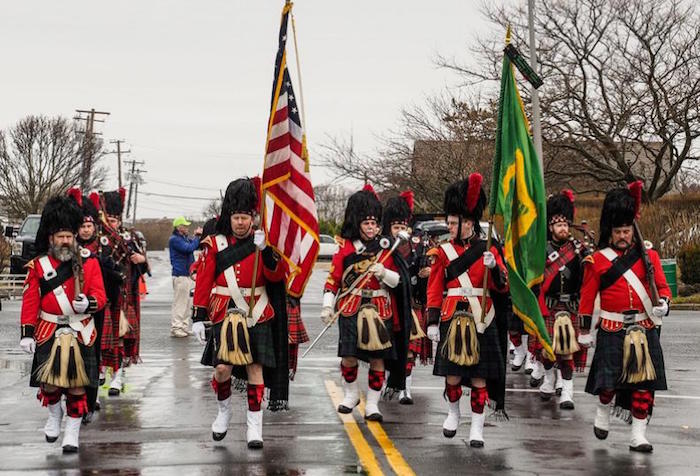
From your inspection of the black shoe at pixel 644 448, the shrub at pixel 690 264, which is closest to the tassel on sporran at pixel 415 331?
the black shoe at pixel 644 448

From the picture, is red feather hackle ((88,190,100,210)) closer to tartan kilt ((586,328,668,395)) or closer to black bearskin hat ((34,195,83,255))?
black bearskin hat ((34,195,83,255))

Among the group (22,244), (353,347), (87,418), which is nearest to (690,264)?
(22,244)

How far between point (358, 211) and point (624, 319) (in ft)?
8.76

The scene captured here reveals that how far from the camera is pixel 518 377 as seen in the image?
44.9 ft

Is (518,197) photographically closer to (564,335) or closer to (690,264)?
(564,335)

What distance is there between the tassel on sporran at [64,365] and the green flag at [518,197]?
3.30 metres

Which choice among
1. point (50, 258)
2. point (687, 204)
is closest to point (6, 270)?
point (687, 204)

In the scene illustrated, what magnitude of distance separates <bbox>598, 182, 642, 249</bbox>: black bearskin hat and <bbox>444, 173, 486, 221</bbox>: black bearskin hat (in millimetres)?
982

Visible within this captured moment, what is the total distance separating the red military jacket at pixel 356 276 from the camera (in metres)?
10.5

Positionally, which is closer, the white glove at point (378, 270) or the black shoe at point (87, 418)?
the black shoe at point (87, 418)

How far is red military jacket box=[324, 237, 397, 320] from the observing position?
415 inches

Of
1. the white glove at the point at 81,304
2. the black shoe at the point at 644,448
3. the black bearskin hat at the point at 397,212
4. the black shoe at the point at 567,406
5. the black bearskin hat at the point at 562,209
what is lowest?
the black shoe at the point at 567,406

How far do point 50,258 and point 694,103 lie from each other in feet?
100

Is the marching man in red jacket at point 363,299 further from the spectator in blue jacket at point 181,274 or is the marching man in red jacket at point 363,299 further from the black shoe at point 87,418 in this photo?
the spectator in blue jacket at point 181,274
